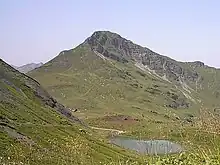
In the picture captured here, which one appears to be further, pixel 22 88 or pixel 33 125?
pixel 22 88

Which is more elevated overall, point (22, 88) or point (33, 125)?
point (22, 88)

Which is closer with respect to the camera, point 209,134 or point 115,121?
point 209,134

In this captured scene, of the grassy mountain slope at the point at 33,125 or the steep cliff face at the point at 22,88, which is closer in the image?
Result: the grassy mountain slope at the point at 33,125

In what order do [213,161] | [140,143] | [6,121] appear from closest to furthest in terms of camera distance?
[213,161]
[140,143]
[6,121]

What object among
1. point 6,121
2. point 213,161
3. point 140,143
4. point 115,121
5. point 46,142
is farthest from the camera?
point 115,121

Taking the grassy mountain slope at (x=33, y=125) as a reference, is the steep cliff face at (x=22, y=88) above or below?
above

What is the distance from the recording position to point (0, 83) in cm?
9406

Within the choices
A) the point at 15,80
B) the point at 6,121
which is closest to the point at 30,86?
the point at 15,80

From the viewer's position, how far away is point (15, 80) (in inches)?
4304

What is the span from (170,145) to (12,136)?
4782cm

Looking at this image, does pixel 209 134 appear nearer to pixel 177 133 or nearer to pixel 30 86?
pixel 177 133

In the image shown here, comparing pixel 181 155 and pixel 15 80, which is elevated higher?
pixel 15 80

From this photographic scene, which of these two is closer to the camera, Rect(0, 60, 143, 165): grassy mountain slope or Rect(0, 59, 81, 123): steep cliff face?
Rect(0, 60, 143, 165): grassy mountain slope

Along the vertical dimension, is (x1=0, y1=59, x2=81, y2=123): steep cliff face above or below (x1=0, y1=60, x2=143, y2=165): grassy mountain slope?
above
